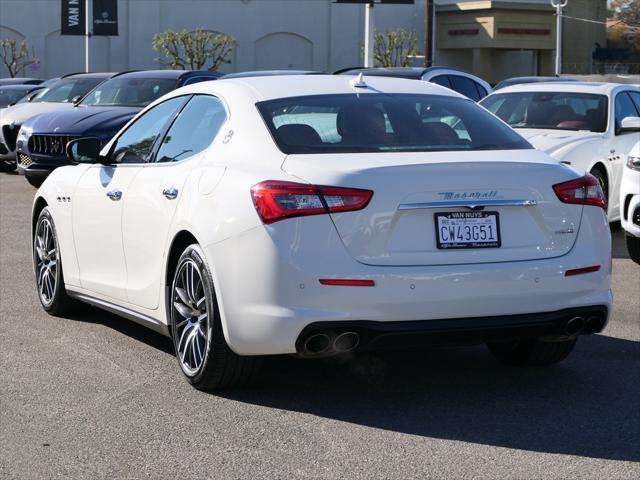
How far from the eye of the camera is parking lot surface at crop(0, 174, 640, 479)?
197 inches

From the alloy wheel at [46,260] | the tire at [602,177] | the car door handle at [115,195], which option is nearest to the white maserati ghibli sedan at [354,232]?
the car door handle at [115,195]

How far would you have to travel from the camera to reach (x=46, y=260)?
8297 millimetres

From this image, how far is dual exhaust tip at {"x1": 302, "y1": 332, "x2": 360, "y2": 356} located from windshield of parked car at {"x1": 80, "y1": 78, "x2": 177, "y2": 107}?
38.2ft

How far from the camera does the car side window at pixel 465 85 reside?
58.9 feet

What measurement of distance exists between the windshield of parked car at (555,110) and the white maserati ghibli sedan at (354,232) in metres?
6.81

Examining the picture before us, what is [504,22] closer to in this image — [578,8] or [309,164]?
[578,8]

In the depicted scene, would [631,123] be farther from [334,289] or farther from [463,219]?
[334,289]

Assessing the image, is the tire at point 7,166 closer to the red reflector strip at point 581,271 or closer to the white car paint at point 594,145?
the white car paint at point 594,145

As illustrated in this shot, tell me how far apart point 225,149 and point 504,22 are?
66.6 meters

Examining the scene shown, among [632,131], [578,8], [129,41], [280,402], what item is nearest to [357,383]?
[280,402]

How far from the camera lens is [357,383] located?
6.40 meters

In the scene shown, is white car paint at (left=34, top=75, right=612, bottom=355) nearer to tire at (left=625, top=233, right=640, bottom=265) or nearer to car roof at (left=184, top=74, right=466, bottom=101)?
car roof at (left=184, top=74, right=466, bottom=101)

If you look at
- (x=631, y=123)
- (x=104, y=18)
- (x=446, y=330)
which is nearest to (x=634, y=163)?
(x=631, y=123)

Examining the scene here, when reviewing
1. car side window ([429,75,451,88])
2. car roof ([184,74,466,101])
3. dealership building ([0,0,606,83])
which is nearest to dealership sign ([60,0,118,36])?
dealership building ([0,0,606,83])
